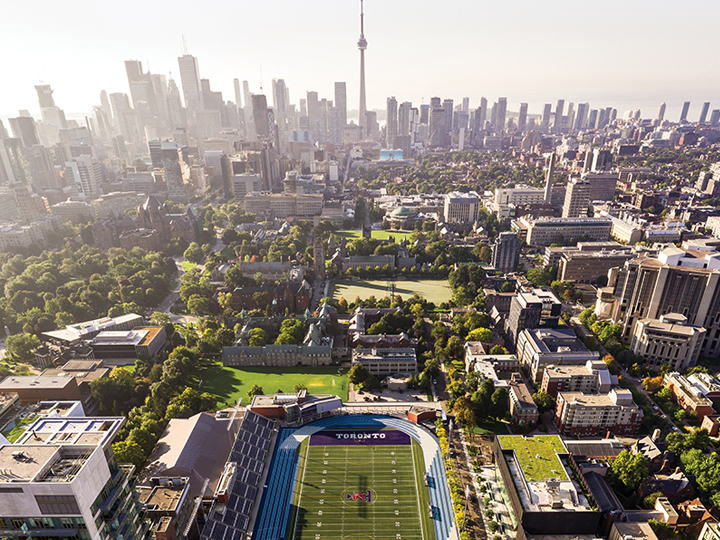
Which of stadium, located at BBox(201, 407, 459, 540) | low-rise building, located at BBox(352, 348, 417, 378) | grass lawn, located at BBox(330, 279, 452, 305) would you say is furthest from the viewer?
grass lawn, located at BBox(330, 279, 452, 305)

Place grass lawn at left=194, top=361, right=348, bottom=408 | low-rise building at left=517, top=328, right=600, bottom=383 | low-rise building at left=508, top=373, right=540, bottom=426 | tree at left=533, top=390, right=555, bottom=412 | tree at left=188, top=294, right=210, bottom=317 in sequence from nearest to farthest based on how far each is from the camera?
low-rise building at left=508, top=373, right=540, bottom=426
tree at left=533, top=390, right=555, bottom=412
low-rise building at left=517, top=328, right=600, bottom=383
grass lawn at left=194, top=361, right=348, bottom=408
tree at left=188, top=294, right=210, bottom=317

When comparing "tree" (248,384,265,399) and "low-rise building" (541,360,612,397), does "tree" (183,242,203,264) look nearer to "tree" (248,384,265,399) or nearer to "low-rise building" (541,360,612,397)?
"tree" (248,384,265,399)

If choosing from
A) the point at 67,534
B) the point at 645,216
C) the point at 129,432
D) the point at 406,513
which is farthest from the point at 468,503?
the point at 645,216

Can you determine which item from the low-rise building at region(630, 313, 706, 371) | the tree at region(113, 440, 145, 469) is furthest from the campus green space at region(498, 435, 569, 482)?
the tree at region(113, 440, 145, 469)

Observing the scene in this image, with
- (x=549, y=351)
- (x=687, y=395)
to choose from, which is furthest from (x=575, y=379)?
(x=687, y=395)

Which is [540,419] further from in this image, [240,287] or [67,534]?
[240,287]

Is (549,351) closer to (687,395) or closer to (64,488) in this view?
(687,395)

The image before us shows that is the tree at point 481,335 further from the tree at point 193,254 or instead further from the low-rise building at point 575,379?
the tree at point 193,254
